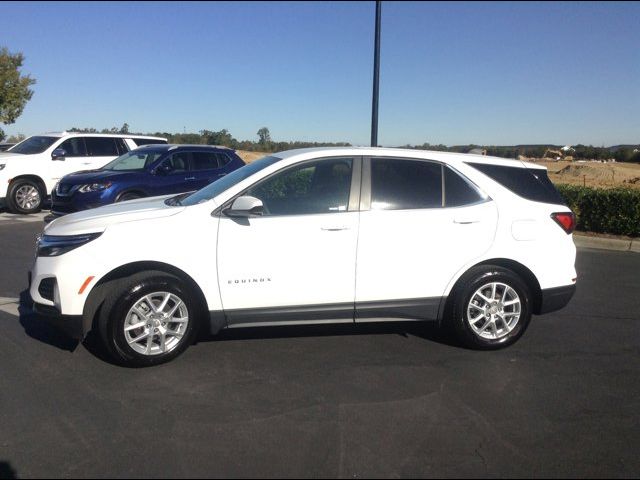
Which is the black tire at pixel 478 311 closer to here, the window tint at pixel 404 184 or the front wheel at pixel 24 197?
the window tint at pixel 404 184

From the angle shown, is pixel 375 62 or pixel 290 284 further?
pixel 375 62

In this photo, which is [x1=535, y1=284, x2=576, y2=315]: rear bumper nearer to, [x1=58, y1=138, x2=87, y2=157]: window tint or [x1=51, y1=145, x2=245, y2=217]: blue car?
[x1=51, y1=145, x2=245, y2=217]: blue car

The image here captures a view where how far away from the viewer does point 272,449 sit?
11.4 ft

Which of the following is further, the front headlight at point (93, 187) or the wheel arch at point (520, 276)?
the front headlight at point (93, 187)

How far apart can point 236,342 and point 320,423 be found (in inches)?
65.1

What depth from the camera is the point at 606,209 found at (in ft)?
36.6

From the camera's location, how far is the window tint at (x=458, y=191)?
5.11 metres

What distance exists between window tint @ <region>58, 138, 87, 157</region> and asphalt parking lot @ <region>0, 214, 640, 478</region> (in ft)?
30.2

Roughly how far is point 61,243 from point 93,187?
6.73 m

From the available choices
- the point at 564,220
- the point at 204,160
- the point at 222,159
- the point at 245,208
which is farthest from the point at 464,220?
the point at 222,159

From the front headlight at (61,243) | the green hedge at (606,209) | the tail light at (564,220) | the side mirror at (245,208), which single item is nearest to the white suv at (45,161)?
the front headlight at (61,243)

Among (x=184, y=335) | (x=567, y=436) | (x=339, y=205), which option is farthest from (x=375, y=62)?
(x=567, y=436)

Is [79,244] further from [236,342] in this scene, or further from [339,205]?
[339,205]

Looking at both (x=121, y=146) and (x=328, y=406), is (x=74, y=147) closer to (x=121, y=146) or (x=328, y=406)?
(x=121, y=146)
